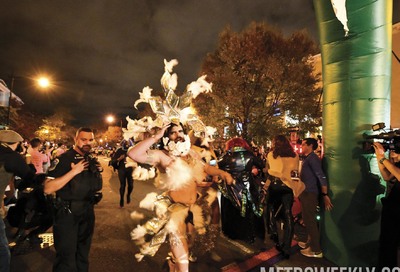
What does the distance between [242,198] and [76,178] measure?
263 cm

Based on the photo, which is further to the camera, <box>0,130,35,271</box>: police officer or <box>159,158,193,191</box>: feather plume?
<box>159,158,193,191</box>: feather plume

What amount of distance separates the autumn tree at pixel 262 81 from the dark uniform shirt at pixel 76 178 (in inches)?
519

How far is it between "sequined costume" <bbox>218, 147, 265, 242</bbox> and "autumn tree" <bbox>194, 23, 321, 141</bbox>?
1152 centimetres

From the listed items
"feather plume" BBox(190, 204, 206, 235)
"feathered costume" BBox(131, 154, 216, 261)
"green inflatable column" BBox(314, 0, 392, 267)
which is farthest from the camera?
"green inflatable column" BBox(314, 0, 392, 267)

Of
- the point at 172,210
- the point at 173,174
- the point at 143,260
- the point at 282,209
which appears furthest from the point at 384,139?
the point at 143,260

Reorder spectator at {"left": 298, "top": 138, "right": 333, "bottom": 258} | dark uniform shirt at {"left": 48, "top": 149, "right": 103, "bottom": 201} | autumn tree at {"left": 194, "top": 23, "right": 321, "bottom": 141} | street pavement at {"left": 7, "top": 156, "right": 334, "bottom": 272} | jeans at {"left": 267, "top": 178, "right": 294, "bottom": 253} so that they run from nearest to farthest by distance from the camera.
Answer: dark uniform shirt at {"left": 48, "top": 149, "right": 103, "bottom": 201}
street pavement at {"left": 7, "top": 156, "right": 334, "bottom": 272}
spectator at {"left": 298, "top": 138, "right": 333, "bottom": 258}
jeans at {"left": 267, "top": 178, "right": 294, "bottom": 253}
autumn tree at {"left": 194, "top": 23, "right": 321, "bottom": 141}

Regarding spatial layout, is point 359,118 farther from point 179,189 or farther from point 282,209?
point 179,189

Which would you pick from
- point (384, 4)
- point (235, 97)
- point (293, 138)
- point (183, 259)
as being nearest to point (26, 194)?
point (183, 259)

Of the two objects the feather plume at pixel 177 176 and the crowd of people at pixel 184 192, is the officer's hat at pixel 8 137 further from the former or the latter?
the feather plume at pixel 177 176

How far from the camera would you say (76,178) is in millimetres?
3012

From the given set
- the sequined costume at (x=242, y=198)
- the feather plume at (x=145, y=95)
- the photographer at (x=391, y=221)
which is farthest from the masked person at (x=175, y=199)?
the photographer at (x=391, y=221)

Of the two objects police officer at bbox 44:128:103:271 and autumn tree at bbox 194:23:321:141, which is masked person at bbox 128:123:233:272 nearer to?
police officer at bbox 44:128:103:271

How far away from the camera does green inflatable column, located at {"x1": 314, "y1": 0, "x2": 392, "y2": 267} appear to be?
12.6ft

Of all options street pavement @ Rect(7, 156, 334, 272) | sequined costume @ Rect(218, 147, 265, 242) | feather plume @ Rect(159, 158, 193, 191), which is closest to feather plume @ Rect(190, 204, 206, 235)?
feather plume @ Rect(159, 158, 193, 191)
